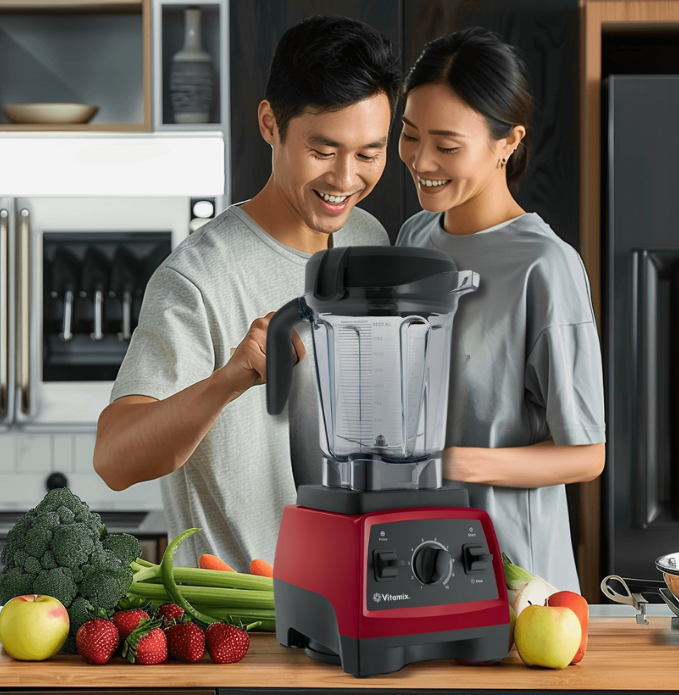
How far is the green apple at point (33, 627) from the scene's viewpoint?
87 cm

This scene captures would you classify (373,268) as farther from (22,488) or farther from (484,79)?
(22,488)

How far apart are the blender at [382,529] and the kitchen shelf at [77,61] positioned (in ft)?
5.81

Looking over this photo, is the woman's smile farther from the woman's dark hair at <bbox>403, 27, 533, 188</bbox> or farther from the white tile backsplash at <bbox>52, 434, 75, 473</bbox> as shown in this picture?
the white tile backsplash at <bbox>52, 434, 75, 473</bbox>

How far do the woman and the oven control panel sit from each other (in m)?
0.46

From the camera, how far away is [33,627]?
866 mm

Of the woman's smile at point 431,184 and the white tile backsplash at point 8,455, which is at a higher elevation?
the woman's smile at point 431,184

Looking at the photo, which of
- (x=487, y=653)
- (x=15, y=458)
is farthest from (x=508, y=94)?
(x=15, y=458)

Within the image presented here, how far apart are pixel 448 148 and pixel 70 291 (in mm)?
1141

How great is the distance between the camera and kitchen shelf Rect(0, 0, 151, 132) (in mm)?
2477

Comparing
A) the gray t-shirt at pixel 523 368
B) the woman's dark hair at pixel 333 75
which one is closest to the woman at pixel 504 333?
the gray t-shirt at pixel 523 368

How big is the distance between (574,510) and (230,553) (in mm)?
872

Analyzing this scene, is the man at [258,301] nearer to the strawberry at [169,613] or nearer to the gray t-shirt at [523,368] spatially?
the gray t-shirt at [523,368]

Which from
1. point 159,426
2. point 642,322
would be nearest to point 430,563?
point 159,426

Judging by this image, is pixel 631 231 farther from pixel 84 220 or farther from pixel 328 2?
pixel 84 220
